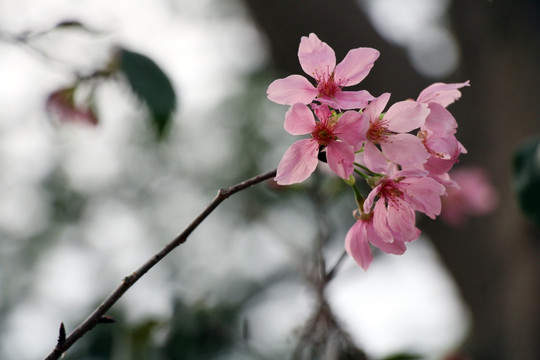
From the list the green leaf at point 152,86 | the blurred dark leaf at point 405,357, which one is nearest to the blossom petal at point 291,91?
the green leaf at point 152,86

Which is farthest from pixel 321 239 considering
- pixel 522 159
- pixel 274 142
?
pixel 274 142

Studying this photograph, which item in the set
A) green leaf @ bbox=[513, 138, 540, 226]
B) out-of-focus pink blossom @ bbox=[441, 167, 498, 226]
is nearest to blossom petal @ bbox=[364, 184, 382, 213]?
green leaf @ bbox=[513, 138, 540, 226]

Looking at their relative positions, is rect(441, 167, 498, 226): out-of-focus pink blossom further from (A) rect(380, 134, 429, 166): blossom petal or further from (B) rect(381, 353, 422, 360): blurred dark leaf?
(A) rect(380, 134, 429, 166): blossom petal

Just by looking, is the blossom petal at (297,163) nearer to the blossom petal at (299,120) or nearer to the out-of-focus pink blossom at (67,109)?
the blossom petal at (299,120)

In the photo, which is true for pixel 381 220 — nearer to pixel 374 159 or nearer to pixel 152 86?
pixel 374 159

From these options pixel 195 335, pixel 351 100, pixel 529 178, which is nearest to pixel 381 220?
pixel 351 100
